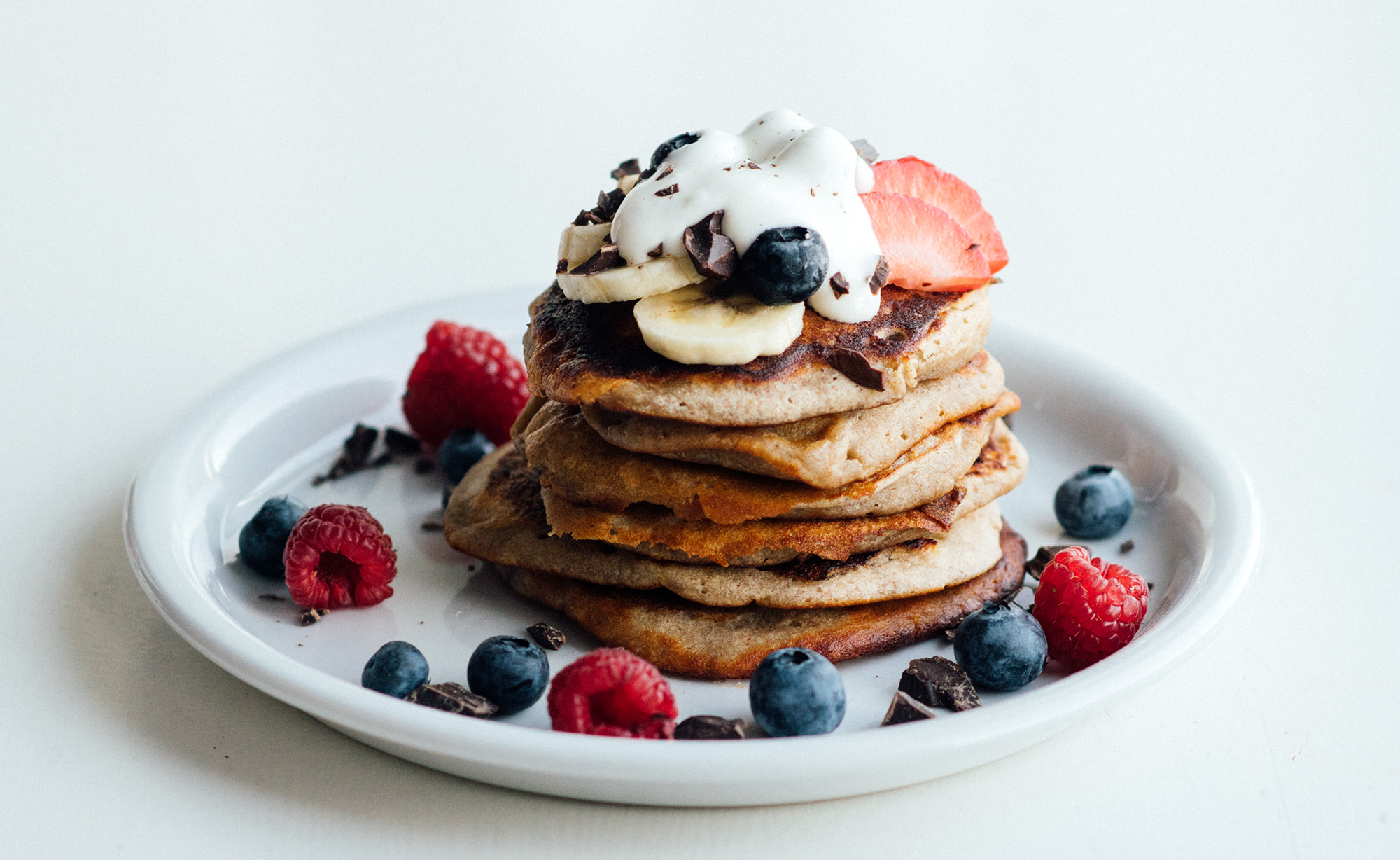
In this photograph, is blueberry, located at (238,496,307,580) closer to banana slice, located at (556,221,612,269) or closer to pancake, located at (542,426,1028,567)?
pancake, located at (542,426,1028,567)

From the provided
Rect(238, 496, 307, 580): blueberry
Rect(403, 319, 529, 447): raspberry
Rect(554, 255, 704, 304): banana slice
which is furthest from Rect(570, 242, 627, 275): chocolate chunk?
Rect(403, 319, 529, 447): raspberry

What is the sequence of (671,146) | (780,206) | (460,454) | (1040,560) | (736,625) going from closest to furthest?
(780,206), (736,625), (671,146), (1040,560), (460,454)

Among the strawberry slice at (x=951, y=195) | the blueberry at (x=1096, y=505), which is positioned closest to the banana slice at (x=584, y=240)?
the strawberry slice at (x=951, y=195)

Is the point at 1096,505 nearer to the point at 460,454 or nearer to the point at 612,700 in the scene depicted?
the point at 612,700

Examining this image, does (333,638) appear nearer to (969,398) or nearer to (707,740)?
(707,740)

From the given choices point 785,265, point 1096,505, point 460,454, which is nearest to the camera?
point 785,265

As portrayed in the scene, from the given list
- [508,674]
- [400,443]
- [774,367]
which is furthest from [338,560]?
[774,367]

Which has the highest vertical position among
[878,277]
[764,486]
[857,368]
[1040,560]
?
[878,277]
